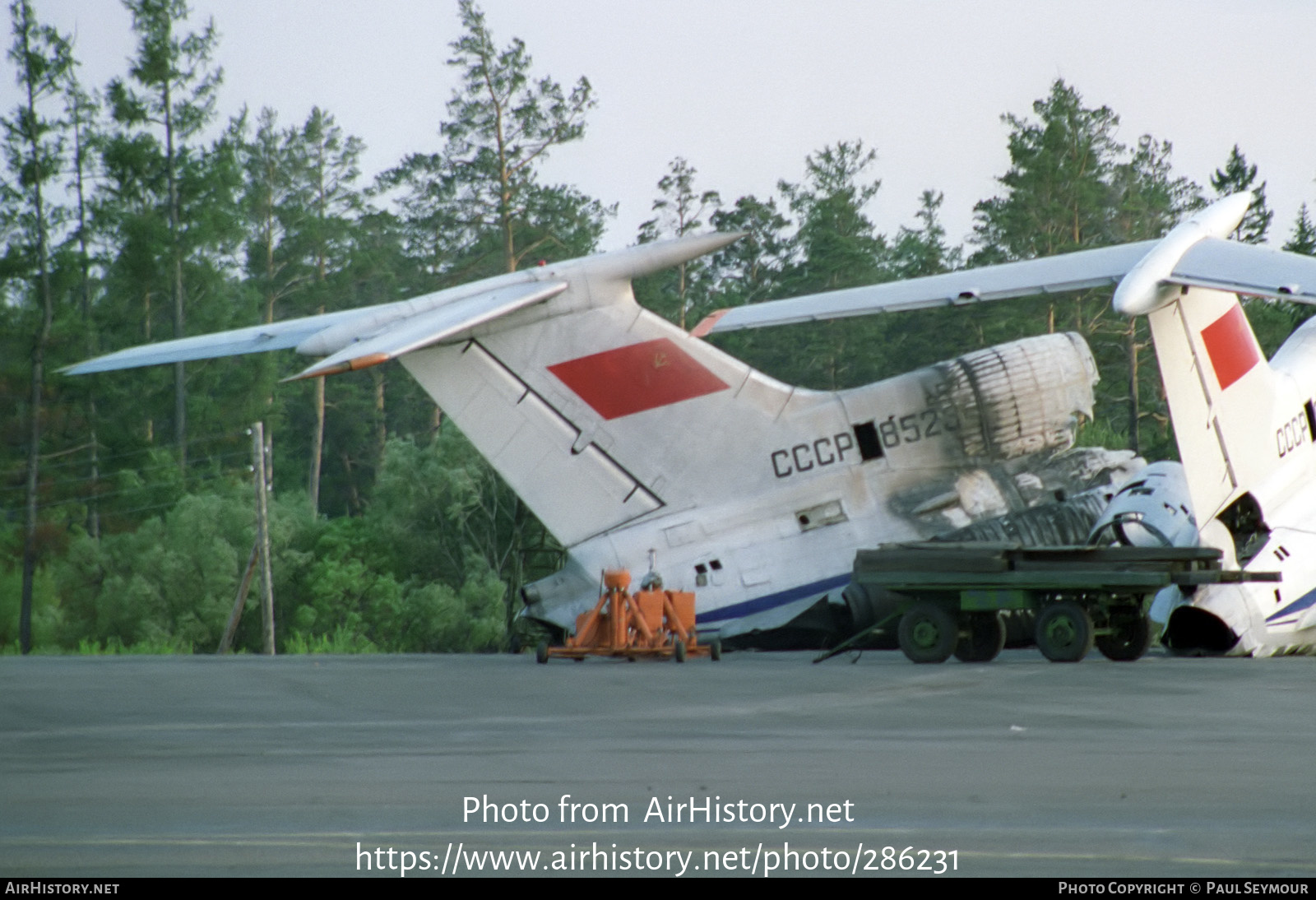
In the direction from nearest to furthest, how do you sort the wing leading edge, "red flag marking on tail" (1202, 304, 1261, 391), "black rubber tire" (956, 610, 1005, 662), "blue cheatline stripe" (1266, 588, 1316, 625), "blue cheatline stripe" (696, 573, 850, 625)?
1. the wing leading edge
2. "red flag marking on tail" (1202, 304, 1261, 391)
3. "blue cheatline stripe" (1266, 588, 1316, 625)
4. "black rubber tire" (956, 610, 1005, 662)
5. "blue cheatline stripe" (696, 573, 850, 625)

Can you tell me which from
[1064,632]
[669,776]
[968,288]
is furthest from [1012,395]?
[669,776]

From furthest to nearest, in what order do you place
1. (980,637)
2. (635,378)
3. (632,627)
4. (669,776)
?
A: (635,378), (632,627), (980,637), (669,776)

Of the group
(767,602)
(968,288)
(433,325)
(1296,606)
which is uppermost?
(968,288)

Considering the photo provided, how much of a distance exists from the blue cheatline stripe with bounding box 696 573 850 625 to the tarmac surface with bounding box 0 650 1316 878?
414 centimetres

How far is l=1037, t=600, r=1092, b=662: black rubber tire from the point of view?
59.6 feet

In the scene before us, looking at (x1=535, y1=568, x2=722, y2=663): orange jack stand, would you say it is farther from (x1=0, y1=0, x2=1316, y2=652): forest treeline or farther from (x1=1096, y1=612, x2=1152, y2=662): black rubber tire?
(x1=0, y1=0, x2=1316, y2=652): forest treeline

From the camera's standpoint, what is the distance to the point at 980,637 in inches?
754

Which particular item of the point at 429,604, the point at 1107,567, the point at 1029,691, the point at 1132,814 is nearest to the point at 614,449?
the point at 1107,567

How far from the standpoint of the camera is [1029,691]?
47.7 ft

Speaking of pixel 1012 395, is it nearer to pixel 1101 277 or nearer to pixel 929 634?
pixel 1101 277

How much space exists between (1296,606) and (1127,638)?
184 centimetres

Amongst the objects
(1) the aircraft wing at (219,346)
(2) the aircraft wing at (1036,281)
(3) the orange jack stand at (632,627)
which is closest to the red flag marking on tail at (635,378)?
(2) the aircraft wing at (1036,281)

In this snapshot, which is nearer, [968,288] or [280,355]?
[968,288]

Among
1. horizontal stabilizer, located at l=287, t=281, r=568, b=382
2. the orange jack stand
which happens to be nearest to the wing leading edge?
horizontal stabilizer, located at l=287, t=281, r=568, b=382
